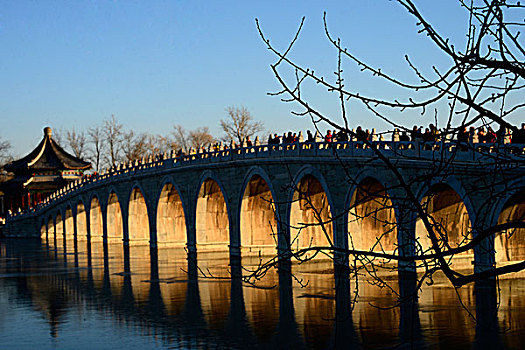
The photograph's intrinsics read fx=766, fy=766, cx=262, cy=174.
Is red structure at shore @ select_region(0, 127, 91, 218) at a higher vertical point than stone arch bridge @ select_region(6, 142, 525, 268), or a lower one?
higher

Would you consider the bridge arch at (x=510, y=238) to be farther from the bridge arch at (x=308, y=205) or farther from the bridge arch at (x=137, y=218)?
the bridge arch at (x=137, y=218)

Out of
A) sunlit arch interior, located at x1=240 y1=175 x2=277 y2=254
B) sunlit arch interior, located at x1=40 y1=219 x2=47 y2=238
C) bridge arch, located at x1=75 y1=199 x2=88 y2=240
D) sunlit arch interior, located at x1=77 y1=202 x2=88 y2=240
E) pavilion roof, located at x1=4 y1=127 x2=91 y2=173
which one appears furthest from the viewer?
pavilion roof, located at x1=4 y1=127 x2=91 y2=173

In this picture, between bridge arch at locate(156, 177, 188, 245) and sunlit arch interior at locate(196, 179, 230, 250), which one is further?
bridge arch at locate(156, 177, 188, 245)

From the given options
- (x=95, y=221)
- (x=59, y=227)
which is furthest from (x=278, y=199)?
(x=59, y=227)

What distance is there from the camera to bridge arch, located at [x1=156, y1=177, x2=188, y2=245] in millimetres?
47688

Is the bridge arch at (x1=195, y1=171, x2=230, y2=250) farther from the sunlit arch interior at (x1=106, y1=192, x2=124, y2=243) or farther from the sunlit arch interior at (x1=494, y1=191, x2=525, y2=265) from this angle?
the sunlit arch interior at (x1=494, y1=191, x2=525, y2=265)

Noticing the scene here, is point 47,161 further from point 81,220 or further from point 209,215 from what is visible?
point 209,215

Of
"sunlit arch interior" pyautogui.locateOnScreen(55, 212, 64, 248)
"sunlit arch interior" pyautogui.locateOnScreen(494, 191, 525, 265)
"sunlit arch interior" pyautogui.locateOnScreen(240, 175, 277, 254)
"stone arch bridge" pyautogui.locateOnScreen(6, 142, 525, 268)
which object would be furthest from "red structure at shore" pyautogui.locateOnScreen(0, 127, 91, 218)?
"sunlit arch interior" pyautogui.locateOnScreen(494, 191, 525, 265)

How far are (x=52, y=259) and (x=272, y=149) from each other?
668 inches

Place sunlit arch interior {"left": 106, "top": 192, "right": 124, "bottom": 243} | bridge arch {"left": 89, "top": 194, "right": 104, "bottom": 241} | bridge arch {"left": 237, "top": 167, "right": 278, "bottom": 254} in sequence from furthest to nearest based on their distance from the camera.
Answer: bridge arch {"left": 89, "top": 194, "right": 104, "bottom": 241}
sunlit arch interior {"left": 106, "top": 192, "right": 124, "bottom": 243}
bridge arch {"left": 237, "top": 167, "right": 278, "bottom": 254}

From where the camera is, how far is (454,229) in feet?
92.3

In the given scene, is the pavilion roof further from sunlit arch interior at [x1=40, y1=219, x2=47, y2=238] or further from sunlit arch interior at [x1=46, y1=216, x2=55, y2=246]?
sunlit arch interior at [x1=46, y1=216, x2=55, y2=246]

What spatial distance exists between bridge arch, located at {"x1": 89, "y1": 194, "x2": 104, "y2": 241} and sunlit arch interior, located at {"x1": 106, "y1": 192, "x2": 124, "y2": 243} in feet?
10.5

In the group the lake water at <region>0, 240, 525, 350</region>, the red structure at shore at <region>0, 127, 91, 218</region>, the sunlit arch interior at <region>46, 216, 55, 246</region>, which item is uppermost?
the red structure at shore at <region>0, 127, 91, 218</region>
